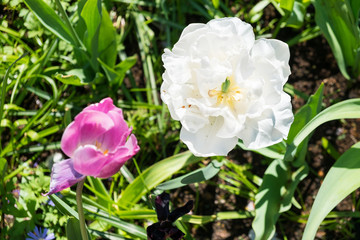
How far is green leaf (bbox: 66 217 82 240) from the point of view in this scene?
1.12m

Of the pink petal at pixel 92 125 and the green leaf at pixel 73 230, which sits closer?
the pink petal at pixel 92 125

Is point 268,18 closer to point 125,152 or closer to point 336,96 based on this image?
point 336,96

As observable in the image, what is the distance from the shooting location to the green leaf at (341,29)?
1535 mm

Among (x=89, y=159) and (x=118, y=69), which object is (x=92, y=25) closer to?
(x=118, y=69)

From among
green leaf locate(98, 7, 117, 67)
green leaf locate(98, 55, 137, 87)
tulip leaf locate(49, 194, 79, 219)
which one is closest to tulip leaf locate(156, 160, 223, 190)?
tulip leaf locate(49, 194, 79, 219)

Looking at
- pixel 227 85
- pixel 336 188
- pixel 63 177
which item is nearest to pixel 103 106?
pixel 63 177

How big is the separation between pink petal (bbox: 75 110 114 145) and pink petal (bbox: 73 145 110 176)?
2.6 inches

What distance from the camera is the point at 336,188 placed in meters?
1.21

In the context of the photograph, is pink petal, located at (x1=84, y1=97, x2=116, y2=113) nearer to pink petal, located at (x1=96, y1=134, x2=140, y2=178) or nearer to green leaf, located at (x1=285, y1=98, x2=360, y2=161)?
pink petal, located at (x1=96, y1=134, x2=140, y2=178)

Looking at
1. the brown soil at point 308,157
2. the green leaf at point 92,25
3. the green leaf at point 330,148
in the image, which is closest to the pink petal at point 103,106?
the green leaf at point 92,25

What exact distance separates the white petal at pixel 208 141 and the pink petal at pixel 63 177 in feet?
0.86

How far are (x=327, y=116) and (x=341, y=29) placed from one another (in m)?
0.52

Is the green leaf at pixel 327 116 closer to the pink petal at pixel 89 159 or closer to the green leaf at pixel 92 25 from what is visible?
the pink petal at pixel 89 159

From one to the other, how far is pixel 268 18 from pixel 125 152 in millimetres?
1326
